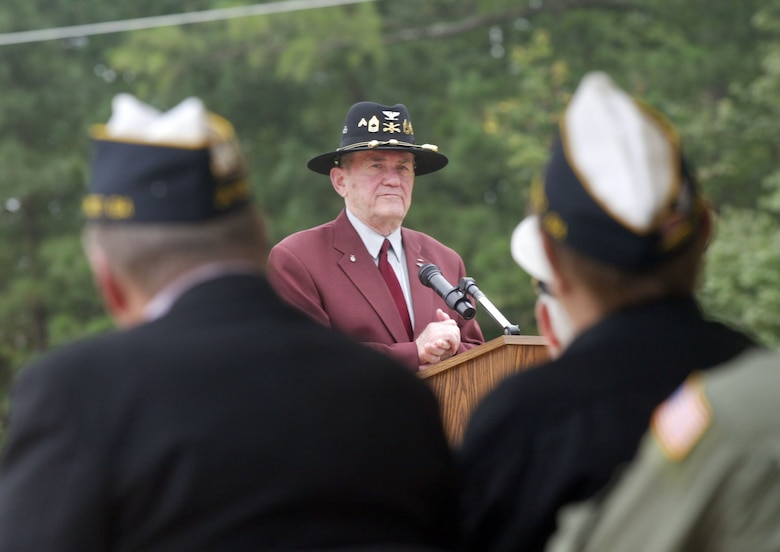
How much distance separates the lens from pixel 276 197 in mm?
20312

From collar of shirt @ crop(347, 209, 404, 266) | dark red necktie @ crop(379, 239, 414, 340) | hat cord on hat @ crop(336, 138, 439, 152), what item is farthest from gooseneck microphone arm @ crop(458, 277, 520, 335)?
hat cord on hat @ crop(336, 138, 439, 152)

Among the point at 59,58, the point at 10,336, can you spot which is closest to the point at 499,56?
the point at 59,58

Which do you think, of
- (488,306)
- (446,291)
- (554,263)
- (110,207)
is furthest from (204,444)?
(446,291)

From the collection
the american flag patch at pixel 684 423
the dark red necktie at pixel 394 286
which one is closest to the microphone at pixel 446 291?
the dark red necktie at pixel 394 286

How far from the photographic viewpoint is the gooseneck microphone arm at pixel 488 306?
16.3ft

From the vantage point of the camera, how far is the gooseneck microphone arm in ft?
16.3

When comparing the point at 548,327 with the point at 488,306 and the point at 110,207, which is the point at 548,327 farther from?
the point at 488,306

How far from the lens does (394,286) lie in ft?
18.8

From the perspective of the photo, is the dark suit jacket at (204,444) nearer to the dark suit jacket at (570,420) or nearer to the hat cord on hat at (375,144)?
the dark suit jacket at (570,420)

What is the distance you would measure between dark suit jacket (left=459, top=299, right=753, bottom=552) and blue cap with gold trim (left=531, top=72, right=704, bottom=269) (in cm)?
16

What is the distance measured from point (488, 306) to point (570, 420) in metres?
2.60

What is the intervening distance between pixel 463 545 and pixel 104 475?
697mm

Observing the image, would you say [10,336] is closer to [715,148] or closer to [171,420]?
[715,148]

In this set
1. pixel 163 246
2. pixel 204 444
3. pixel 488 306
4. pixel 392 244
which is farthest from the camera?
pixel 392 244
